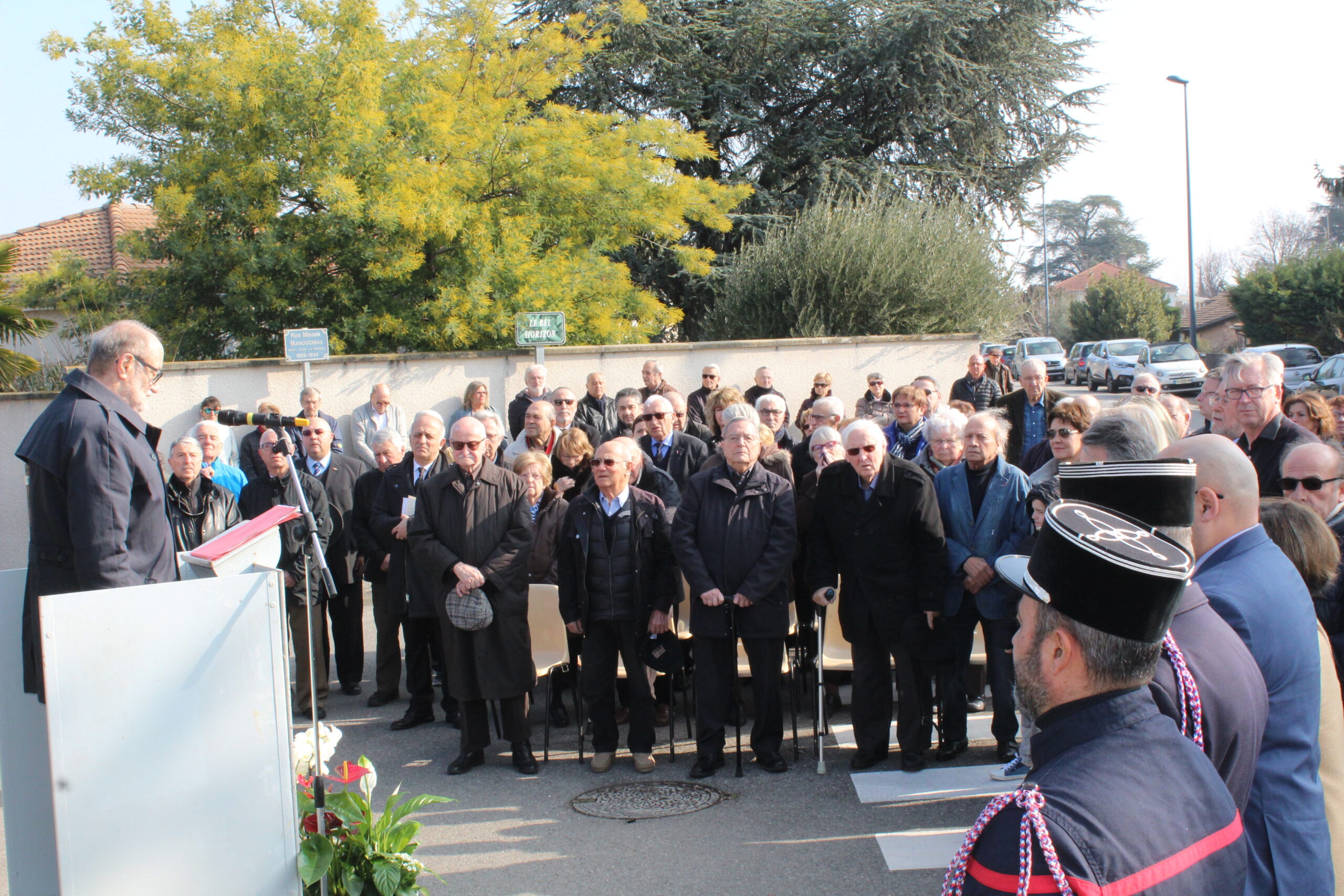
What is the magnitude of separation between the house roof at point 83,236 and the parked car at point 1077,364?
1211 inches

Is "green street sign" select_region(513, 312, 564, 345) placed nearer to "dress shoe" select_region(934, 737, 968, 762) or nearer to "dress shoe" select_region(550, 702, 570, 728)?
"dress shoe" select_region(550, 702, 570, 728)

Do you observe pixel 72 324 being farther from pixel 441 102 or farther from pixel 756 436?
pixel 756 436

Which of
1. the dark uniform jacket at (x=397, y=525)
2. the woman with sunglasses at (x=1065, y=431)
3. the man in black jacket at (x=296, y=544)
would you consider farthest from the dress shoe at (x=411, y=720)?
the woman with sunglasses at (x=1065, y=431)

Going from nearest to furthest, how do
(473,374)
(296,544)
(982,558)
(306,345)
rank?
(982,558) → (296,544) → (306,345) → (473,374)

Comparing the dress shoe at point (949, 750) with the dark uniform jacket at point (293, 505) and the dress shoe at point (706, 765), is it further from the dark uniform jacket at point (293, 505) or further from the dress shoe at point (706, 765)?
the dark uniform jacket at point (293, 505)

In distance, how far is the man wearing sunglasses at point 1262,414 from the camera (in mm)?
5559

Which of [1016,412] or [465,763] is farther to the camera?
[1016,412]

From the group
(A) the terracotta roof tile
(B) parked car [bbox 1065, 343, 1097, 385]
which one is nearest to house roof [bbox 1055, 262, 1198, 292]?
(A) the terracotta roof tile

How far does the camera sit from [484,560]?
233 inches

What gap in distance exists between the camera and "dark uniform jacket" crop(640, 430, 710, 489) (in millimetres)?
7785

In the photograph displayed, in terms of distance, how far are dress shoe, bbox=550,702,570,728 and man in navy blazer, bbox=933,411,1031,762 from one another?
8.27ft

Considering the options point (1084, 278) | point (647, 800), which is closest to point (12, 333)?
point (647, 800)

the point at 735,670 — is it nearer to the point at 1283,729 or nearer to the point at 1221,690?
the point at 1283,729

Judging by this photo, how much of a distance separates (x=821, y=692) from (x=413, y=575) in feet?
9.45
